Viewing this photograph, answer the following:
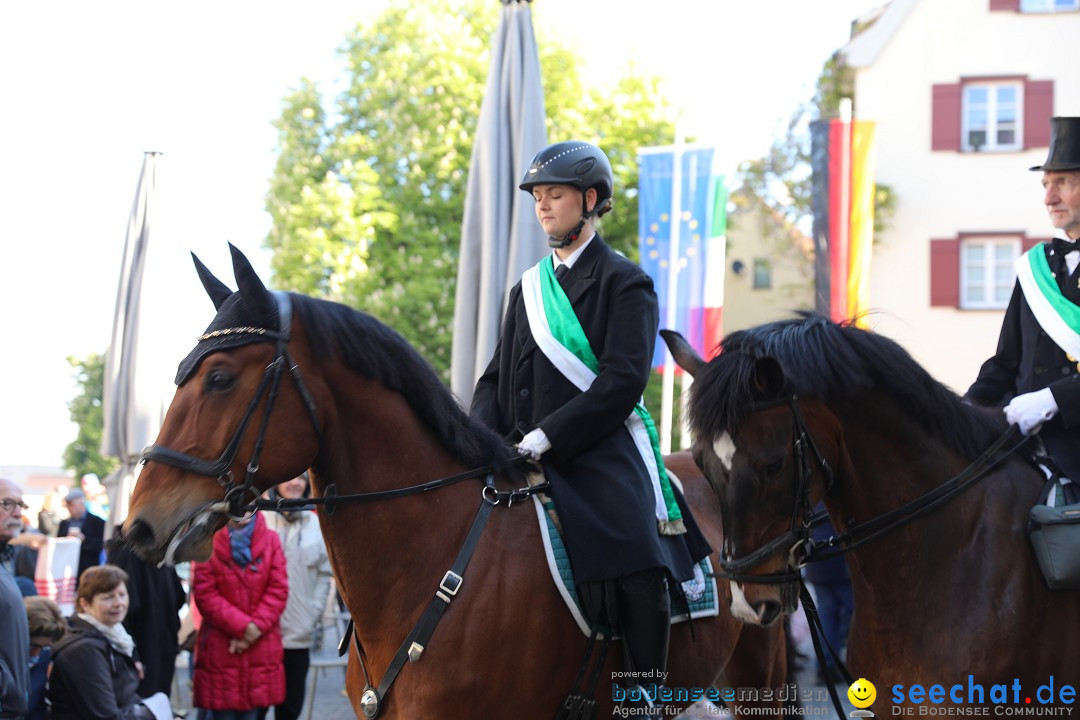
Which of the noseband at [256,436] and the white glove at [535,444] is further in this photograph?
the white glove at [535,444]

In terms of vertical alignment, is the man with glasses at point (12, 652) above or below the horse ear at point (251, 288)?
below

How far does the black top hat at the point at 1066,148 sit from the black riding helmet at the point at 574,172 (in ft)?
5.73

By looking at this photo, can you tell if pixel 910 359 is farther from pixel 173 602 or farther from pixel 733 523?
pixel 173 602

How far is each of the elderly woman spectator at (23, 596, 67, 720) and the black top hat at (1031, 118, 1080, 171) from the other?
5.74 m

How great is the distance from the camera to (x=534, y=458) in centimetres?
442

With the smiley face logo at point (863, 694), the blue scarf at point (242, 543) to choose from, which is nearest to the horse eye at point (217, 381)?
the smiley face logo at point (863, 694)

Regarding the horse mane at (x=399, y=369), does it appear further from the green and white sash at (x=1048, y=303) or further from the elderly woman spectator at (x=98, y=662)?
the elderly woman spectator at (x=98, y=662)

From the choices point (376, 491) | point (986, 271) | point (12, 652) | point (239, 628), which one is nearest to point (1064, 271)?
point (376, 491)

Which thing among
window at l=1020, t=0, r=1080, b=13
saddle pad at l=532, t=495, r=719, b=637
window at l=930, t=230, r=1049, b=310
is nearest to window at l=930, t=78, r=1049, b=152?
window at l=1020, t=0, r=1080, b=13

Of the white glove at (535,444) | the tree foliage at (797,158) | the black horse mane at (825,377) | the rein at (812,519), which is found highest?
the tree foliage at (797,158)

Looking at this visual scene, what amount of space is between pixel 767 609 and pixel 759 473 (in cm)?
46

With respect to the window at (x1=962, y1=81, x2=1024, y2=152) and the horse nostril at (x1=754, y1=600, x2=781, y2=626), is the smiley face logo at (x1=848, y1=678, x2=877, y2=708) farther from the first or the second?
the window at (x1=962, y1=81, x2=1024, y2=152)

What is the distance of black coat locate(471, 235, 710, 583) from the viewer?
4.27 m

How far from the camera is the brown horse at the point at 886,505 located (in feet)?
12.8
